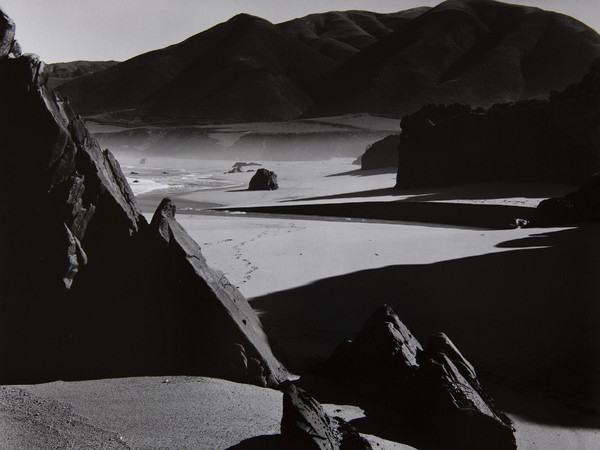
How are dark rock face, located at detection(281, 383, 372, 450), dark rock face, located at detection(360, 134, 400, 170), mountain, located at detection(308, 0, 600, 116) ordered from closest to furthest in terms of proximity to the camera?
dark rock face, located at detection(281, 383, 372, 450) → dark rock face, located at detection(360, 134, 400, 170) → mountain, located at detection(308, 0, 600, 116)

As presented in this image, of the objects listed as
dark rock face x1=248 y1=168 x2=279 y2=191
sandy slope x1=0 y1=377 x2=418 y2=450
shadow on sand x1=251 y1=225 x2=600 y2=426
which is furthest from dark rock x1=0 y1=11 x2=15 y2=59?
dark rock face x1=248 y1=168 x2=279 y2=191

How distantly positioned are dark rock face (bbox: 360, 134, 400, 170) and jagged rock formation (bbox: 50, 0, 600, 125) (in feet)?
172

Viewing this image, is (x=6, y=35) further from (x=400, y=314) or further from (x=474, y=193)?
(x=474, y=193)

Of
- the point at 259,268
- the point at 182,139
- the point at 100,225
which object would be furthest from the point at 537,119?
the point at 182,139

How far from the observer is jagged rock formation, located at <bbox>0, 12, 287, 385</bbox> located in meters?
3.38

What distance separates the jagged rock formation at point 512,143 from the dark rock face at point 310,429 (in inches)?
638

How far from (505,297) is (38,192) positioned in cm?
391

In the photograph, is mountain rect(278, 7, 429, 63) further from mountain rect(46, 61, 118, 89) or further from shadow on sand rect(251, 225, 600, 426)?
shadow on sand rect(251, 225, 600, 426)

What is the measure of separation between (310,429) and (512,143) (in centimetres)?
1829

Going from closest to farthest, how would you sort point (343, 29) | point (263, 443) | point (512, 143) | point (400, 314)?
1. point (263, 443)
2. point (400, 314)
3. point (512, 143)
4. point (343, 29)

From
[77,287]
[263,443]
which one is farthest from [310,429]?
[77,287]

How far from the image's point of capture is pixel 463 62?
102875mm

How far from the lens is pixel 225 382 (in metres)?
3.23

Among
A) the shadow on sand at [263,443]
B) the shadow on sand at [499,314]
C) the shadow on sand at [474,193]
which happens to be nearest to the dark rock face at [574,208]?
the shadow on sand at [499,314]
